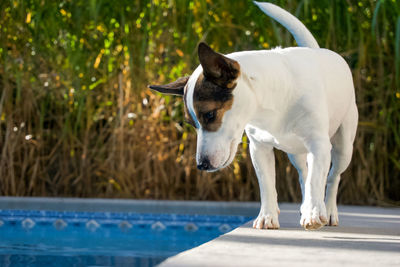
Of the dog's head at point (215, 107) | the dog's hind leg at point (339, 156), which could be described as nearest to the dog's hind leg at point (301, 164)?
the dog's hind leg at point (339, 156)

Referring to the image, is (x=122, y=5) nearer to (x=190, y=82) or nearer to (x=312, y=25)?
(x=312, y=25)

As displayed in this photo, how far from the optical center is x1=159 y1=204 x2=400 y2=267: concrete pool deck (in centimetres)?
155

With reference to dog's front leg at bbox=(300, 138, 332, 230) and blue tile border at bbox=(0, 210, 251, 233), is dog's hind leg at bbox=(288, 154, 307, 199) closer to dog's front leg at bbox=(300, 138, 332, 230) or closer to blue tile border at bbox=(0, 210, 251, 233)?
dog's front leg at bbox=(300, 138, 332, 230)

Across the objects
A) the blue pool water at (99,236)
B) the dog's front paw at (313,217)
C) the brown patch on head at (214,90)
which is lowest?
the blue pool water at (99,236)

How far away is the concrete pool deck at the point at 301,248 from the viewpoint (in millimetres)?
1552

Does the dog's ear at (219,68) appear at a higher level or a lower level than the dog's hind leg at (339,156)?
higher

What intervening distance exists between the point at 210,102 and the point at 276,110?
0.30 m

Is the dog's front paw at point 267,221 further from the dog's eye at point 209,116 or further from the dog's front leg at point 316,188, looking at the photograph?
the dog's eye at point 209,116

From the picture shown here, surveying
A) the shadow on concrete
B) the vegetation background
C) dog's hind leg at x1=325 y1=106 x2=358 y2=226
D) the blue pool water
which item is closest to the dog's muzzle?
the shadow on concrete

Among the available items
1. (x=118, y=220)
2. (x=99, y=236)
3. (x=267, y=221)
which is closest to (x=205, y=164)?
(x=267, y=221)

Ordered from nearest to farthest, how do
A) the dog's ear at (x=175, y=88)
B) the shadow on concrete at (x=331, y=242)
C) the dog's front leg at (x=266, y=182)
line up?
the shadow on concrete at (x=331, y=242) → the dog's ear at (x=175, y=88) → the dog's front leg at (x=266, y=182)

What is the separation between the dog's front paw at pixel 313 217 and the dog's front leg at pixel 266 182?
0.91 ft

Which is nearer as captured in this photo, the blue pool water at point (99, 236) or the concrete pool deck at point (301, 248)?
the concrete pool deck at point (301, 248)

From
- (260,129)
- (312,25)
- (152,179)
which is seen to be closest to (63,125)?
(152,179)
